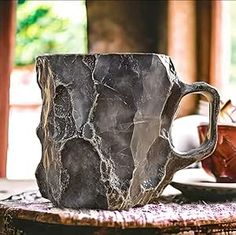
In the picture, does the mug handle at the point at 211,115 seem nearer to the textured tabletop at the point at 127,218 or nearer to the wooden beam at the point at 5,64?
the textured tabletop at the point at 127,218

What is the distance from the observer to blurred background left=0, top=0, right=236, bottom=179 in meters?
2.35

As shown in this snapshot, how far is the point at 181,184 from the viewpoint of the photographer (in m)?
0.84

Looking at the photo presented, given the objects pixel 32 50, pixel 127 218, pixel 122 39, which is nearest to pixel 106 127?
pixel 127 218

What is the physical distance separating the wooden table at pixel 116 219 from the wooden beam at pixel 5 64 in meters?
1.82

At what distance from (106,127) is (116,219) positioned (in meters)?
0.10

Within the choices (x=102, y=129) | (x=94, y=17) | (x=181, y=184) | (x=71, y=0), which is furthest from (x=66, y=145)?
(x=71, y=0)

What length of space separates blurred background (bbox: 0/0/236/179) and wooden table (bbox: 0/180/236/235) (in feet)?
4.72

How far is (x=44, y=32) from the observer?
3.12m

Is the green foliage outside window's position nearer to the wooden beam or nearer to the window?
the window

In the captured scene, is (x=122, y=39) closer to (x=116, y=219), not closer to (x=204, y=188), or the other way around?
(x=204, y=188)

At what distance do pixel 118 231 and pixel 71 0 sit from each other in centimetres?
243

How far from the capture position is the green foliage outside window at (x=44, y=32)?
119 inches

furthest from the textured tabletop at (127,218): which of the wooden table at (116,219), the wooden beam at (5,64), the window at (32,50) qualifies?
the window at (32,50)

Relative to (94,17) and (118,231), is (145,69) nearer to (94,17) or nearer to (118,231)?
(118,231)
